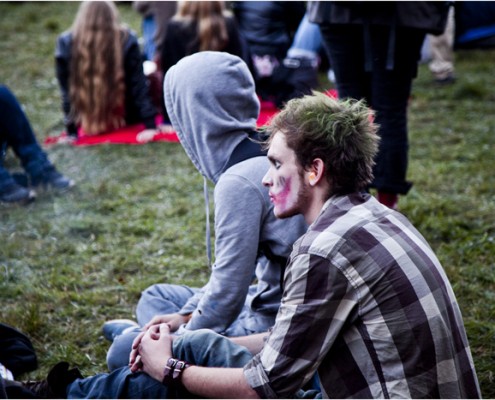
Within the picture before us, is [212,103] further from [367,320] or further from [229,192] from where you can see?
[367,320]

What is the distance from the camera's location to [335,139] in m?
2.06

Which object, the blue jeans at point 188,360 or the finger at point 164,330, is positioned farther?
the finger at point 164,330

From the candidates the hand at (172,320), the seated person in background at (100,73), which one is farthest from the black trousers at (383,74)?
the seated person in background at (100,73)

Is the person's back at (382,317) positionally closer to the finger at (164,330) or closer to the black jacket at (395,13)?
the finger at (164,330)

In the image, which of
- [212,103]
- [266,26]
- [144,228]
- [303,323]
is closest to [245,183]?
[212,103]

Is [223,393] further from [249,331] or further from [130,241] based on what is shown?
[130,241]

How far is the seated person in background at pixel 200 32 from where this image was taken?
6574 mm

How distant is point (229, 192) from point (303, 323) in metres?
0.76

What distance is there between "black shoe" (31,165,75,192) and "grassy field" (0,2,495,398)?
10 centimetres

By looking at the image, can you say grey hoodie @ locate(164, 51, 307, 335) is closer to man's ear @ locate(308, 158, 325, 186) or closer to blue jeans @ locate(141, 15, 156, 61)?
man's ear @ locate(308, 158, 325, 186)

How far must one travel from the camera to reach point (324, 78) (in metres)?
8.25

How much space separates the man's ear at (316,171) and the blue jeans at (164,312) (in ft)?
3.02

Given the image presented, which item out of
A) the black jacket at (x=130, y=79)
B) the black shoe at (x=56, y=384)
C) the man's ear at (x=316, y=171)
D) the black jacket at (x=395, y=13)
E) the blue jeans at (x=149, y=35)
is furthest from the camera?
the blue jeans at (x=149, y=35)

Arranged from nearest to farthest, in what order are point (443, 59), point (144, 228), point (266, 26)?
point (144, 228) < point (266, 26) < point (443, 59)
